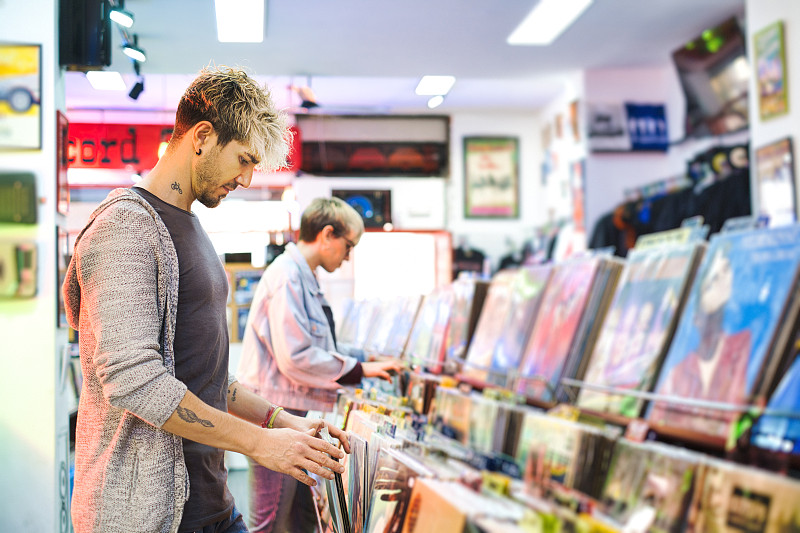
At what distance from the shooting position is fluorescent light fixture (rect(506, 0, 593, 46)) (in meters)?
5.18

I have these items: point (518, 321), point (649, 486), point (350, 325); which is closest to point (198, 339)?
point (649, 486)

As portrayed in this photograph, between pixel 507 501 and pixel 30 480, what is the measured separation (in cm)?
316

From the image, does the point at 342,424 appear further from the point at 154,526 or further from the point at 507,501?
the point at 507,501

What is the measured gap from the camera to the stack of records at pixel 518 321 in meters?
2.46

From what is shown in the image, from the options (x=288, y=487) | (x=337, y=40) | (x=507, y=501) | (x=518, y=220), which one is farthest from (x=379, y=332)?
(x=518, y=220)

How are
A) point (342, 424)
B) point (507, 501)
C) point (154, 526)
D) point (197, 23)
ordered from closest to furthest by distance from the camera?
point (507, 501)
point (154, 526)
point (342, 424)
point (197, 23)

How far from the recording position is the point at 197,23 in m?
5.23

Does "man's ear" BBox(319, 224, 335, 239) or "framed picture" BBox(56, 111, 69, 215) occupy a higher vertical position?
"framed picture" BBox(56, 111, 69, 215)

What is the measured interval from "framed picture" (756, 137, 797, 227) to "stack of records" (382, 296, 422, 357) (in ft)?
7.04

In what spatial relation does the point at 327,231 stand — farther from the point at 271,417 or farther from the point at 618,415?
the point at 618,415

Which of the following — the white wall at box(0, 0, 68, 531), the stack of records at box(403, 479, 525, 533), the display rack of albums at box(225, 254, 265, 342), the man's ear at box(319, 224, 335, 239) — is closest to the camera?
the stack of records at box(403, 479, 525, 533)

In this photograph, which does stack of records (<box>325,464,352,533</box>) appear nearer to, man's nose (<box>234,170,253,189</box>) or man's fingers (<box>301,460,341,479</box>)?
man's fingers (<box>301,460,341,479</box>)

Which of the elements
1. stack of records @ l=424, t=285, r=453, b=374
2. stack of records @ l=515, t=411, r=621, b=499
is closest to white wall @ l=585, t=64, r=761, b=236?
stack of records @ l=424, t=285, r=453, b=374

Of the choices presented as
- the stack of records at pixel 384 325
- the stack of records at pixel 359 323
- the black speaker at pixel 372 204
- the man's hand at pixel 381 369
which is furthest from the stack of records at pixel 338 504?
the black speaker at pixel 372 204
